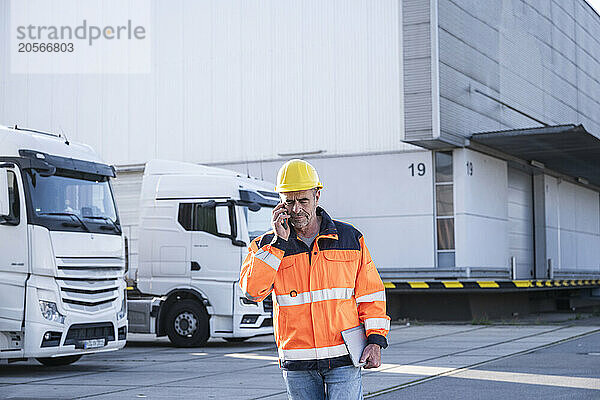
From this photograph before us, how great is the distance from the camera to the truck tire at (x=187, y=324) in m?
16.4

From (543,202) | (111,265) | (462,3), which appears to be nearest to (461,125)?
(462,3)

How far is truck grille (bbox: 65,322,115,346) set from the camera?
12.4 meters

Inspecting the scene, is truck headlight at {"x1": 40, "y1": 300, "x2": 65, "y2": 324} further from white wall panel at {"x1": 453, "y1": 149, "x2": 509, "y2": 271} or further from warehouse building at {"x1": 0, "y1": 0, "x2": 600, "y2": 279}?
white wall panel at {"x1": 453, "y1": 149, "x2": 509, "y2": 271}

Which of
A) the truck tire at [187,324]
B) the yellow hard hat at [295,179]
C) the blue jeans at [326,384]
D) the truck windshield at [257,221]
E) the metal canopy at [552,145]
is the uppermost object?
the metal canopy at [552,145]

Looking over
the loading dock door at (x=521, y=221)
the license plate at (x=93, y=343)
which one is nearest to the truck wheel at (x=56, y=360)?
the license plate at (x=93, y=343)

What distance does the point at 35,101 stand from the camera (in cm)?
2680

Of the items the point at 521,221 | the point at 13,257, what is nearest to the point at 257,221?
the point at 13,257

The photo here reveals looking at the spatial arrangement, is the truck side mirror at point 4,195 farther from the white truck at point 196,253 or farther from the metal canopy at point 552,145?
the metal canopy at point 552,145

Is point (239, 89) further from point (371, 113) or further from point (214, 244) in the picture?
point (214, 244)

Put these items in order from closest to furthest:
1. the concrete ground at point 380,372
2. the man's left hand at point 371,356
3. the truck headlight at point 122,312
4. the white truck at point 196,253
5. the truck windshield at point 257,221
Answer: the man's left hand at point 371,356, the concrete ground at point 380,372, the truck headlight at point 122,312, the white truck at point 196,253, the truck windshield at point 257,221

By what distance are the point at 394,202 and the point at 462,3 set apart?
543 centimetres

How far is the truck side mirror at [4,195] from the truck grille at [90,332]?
1.76 m

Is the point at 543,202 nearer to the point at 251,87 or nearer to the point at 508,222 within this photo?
the point at 508,222

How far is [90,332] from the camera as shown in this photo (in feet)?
41.9
